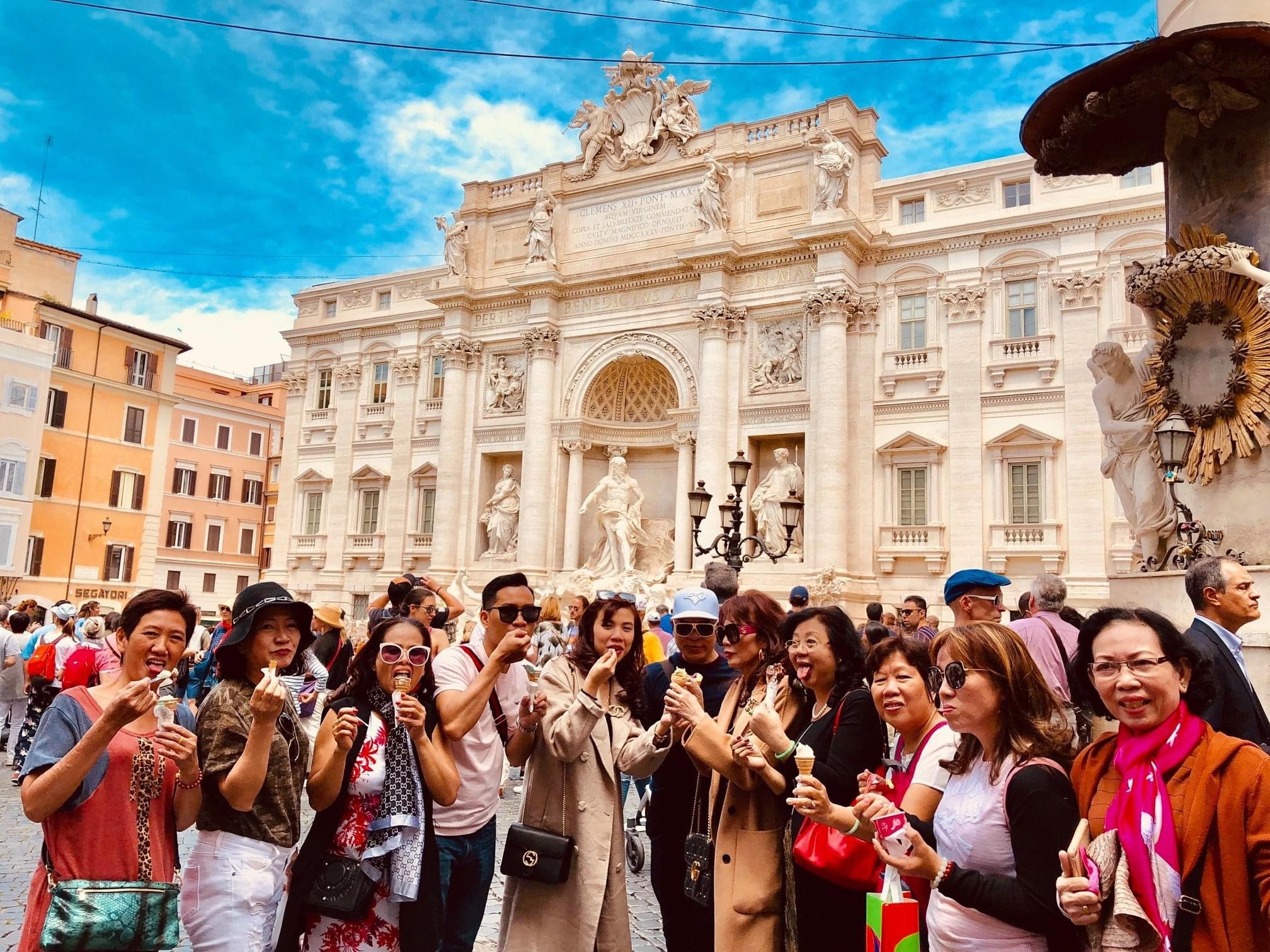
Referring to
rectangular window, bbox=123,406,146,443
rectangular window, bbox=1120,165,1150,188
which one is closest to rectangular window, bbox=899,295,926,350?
rectangular window, bbox=1120,165,1150,188

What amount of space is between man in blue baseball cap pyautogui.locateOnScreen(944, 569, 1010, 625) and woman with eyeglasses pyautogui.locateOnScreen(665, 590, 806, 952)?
204 cm

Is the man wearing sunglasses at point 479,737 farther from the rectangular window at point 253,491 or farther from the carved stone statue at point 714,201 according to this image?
the rectangular window at point 253,491

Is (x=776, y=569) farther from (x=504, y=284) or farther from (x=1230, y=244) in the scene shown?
(x=1230, y=244)

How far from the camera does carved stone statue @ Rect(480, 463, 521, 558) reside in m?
25.9

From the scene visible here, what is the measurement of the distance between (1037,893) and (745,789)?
4.46 feet

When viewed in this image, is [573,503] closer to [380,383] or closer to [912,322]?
[380,383]

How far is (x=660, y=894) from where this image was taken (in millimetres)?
4387

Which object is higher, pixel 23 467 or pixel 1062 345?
pixel 1062 345

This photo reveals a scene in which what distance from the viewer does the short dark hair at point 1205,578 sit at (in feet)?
14.0

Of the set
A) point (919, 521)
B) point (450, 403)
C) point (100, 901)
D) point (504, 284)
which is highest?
point (504, 284)

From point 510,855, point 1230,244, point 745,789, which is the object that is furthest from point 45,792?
point 1230,244

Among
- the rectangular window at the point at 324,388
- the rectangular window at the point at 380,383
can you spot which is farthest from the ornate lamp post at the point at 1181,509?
the rectangular window at the point at 324,388

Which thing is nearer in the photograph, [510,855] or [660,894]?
[510,855]

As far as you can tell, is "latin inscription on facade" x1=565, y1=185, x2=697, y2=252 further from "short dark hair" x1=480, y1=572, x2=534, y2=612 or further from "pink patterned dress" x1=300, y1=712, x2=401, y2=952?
"pink patterned dress" x1=300, y1=712, x2=401, y2=952
